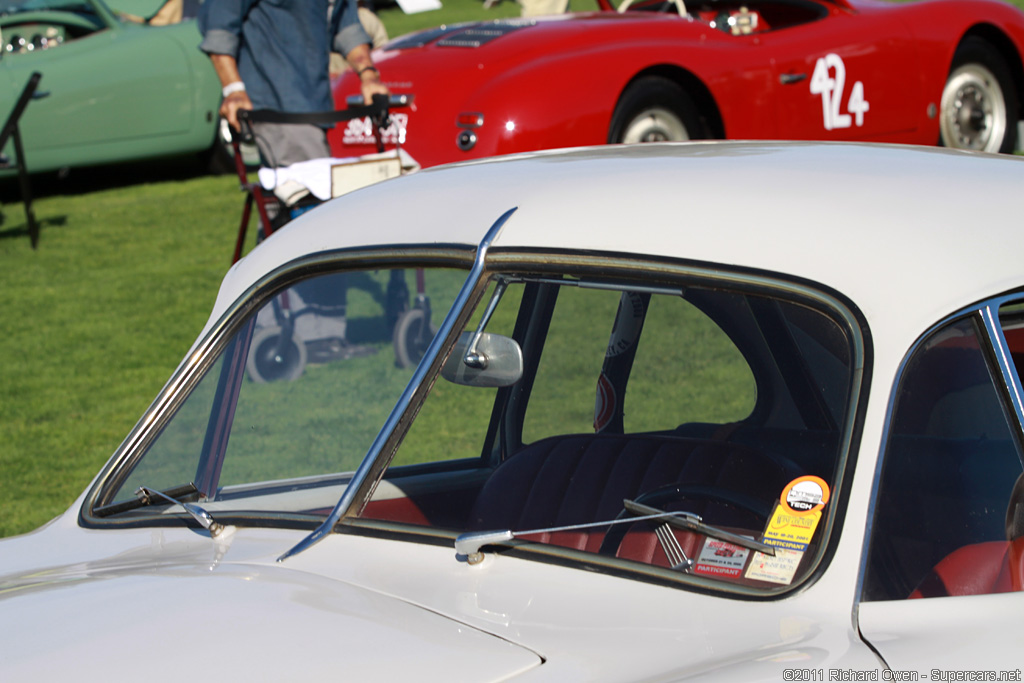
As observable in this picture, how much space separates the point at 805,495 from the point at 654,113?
4.75 metres

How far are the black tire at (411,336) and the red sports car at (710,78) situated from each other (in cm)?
119

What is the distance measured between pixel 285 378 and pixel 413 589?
1.31 m

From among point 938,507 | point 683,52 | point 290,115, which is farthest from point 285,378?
point 683,52

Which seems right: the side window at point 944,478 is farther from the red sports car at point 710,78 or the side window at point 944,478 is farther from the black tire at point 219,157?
the black tire at point 219,157

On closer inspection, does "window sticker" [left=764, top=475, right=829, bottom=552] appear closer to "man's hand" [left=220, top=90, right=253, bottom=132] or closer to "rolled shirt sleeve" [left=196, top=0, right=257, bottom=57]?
"man's hand" [left=220, top=90, right=253, bottom=132]

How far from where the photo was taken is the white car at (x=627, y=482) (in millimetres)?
1356

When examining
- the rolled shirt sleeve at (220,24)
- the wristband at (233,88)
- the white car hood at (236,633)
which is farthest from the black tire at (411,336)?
the white car hood at (236,633)

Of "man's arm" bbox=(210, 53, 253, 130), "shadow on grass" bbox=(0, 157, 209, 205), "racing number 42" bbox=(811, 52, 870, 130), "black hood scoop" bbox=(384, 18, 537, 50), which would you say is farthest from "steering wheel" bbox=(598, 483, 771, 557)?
"shadow on grass" bbox=(0, 157, 209, 205)

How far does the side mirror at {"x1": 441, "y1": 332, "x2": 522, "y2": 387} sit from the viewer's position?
1735 mm

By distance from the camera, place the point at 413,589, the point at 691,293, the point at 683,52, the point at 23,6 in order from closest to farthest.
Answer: the point at 413,589 < the point at 691,293 < the point at 683,52 < the point at 23,6

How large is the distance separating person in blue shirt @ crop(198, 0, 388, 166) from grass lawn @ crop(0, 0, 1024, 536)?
50.5 inches

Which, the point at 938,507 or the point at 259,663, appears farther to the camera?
the point at 938,507

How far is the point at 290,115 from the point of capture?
4.91 m

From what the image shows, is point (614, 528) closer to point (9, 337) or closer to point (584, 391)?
point (584, 391)
